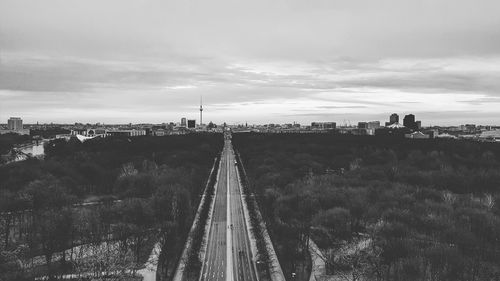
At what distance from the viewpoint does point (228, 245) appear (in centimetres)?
3478

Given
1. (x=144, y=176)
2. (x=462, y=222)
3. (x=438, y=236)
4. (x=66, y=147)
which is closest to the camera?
(x=438, y=236)

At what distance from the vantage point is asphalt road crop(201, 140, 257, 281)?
1127 inches

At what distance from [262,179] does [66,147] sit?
4568cm

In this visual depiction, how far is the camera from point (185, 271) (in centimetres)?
2917

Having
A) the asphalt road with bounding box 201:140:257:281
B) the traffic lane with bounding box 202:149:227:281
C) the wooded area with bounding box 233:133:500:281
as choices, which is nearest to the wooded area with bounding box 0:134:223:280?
the traffic lane with bounding box 202:149:227:281

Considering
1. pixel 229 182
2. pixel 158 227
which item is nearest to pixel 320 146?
pixel 229 182

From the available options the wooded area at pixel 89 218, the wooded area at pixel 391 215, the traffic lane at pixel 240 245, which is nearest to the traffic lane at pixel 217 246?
the traffic lane at pixel 240 245

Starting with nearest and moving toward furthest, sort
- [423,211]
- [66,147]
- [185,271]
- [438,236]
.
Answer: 1. [185,271]
2. [438,236]
3. [423,211]
4. [66,147]

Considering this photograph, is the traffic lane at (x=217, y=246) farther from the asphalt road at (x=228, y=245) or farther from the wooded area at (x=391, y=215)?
the wooded area at (x=391, y=215)

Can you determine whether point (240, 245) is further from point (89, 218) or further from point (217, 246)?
point (89, 218)

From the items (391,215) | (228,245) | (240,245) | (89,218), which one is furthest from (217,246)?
(391,215)

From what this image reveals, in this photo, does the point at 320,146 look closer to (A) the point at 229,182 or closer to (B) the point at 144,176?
(A) the point at 229,182

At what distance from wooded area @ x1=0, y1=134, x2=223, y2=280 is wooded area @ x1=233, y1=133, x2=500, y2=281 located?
8.91 metres

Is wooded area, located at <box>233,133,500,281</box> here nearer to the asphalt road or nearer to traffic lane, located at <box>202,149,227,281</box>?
the asphalt road
